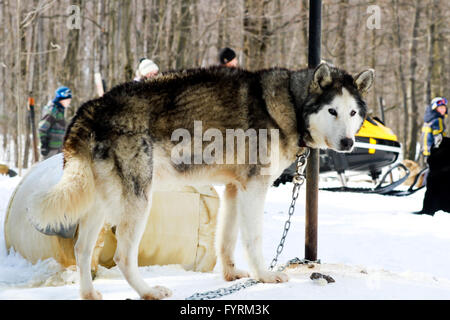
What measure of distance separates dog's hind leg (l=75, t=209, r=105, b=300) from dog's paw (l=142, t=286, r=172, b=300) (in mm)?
296

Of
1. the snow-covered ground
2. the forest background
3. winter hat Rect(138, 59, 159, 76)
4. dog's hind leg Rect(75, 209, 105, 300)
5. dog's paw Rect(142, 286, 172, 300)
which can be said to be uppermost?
the forest background

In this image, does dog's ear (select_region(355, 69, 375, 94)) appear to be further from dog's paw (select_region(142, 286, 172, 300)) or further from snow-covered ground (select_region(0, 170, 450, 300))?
dog's paw (select_region(142, 286, 172, 300))

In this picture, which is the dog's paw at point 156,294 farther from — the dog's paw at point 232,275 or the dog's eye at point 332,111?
the dog's eye at point 332,111

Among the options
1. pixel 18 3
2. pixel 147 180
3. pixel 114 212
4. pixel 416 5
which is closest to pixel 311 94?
pixel 147 180

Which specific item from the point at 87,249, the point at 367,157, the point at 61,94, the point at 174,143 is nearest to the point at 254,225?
the point at 174,143

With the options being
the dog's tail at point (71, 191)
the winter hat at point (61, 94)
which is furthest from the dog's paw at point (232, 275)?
the winter hat at point (61, 94)

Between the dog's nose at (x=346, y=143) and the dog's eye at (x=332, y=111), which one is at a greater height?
the dog's eye at (x=332, y=111)

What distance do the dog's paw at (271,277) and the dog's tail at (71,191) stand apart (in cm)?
130

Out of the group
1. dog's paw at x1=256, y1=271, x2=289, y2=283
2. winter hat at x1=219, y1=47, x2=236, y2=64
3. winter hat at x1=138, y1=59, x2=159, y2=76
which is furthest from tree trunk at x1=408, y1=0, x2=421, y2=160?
dog's paw at x1=256, y1=271, x2=289, y2=283

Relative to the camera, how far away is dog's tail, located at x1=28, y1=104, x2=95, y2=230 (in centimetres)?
288

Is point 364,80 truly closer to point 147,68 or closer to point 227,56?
point 227,56

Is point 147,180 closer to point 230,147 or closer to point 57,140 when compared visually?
point 230,147

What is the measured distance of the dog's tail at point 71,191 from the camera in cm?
288

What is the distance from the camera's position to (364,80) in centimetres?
349
